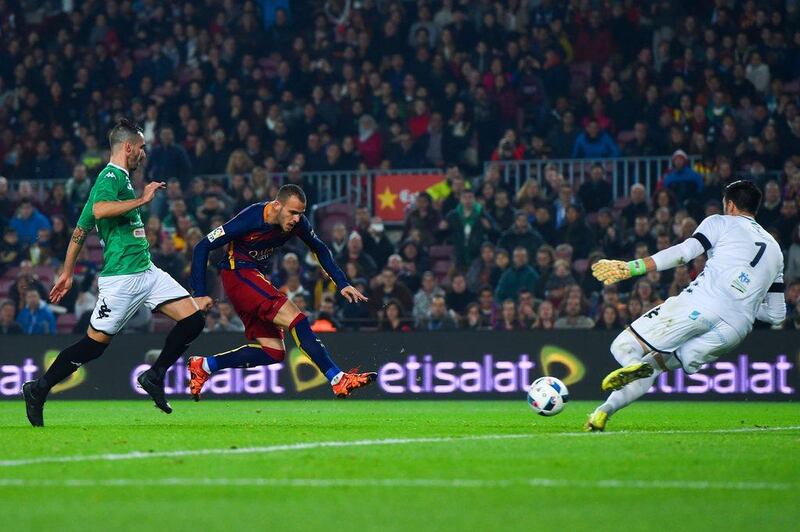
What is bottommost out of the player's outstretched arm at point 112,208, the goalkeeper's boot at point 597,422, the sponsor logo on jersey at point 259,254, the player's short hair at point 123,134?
the goalkeeper's boot at point 597,422

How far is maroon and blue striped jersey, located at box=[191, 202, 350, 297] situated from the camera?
36.7ft

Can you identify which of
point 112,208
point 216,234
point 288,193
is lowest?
point 216,234

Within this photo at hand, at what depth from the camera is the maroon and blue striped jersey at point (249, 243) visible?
11.2m

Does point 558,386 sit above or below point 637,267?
below

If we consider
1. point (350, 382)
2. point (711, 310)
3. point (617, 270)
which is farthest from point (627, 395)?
point (350, 382)

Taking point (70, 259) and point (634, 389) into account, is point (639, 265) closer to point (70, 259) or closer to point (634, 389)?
point (634, 389)

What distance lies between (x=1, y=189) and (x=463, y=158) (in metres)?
7.60

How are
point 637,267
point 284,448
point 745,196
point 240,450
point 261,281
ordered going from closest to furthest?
1. point 240,450
2. point 284,448
3. point 637,267
4. point 745,196
5. point 261,281

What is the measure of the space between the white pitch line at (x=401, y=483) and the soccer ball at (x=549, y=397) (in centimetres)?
404

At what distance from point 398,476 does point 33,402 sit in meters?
4.78

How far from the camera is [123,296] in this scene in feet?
35.9

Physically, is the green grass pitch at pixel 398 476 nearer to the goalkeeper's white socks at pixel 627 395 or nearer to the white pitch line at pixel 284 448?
the white pitch line at pixel 284 448

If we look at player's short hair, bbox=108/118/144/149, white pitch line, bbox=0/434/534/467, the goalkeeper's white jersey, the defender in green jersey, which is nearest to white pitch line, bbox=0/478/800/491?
white pitch line, bbox=0/434/534/467

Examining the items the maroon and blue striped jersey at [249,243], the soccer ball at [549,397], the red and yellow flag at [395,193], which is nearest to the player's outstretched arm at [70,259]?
the maroon and blue striped jersey at [249,243]
